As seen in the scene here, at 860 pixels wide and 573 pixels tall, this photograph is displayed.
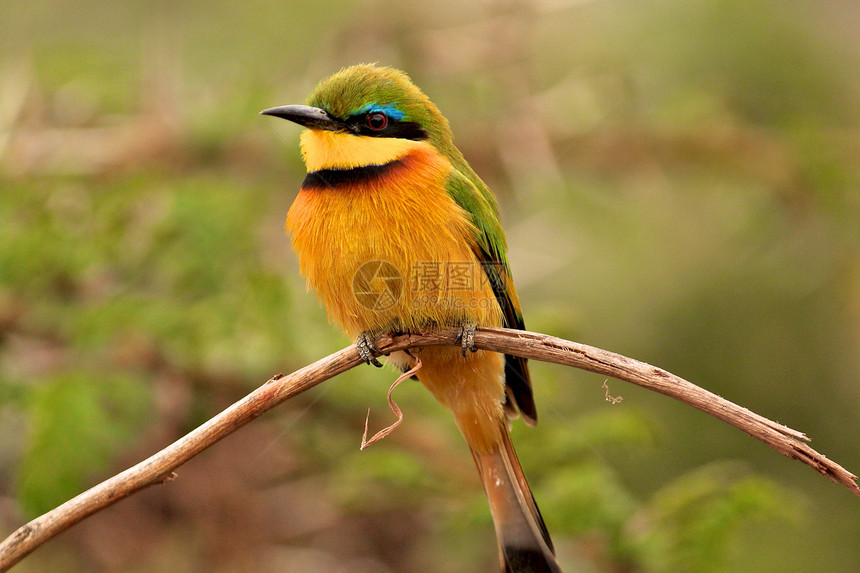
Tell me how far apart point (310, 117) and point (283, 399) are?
0.90 meters

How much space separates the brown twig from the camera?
1555mm

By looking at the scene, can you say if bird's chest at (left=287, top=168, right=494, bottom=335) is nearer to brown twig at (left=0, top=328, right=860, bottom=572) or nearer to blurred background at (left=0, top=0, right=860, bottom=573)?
brown twig at (left=0, top=328, right=860, bottom=572)

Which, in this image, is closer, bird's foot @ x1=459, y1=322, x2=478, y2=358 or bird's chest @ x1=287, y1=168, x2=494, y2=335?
bird's foot @ x1=459, y1=322, x2=478, y2=358

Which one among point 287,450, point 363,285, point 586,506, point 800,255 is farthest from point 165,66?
point 800,255

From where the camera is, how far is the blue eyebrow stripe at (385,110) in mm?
2309

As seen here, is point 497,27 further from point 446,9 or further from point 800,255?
point 800,255

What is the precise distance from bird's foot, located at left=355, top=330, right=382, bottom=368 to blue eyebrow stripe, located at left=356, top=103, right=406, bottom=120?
2.00ft

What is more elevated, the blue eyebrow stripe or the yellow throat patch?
the blue eyebrow stripe

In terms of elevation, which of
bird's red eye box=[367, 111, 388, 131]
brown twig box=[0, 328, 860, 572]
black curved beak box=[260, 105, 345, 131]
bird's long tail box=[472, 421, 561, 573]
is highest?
black curved beak box=[260, 105, 345, 131]

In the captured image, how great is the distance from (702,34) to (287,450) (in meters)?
3.12

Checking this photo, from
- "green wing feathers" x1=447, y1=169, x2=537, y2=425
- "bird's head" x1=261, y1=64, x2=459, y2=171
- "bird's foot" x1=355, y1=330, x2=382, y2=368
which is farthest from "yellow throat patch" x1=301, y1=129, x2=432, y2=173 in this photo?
"bird's foot" x1=355, y1=330, x2=382, y2=368

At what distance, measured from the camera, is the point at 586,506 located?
106 inches

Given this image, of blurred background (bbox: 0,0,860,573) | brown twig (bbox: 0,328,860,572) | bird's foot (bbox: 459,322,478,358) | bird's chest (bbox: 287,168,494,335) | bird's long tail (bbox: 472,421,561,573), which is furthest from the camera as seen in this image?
blurred background (bbox: 0,0,860,573)

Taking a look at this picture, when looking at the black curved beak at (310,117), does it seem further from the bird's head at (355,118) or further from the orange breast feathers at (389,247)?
the orange breast feathers at (389,247)
